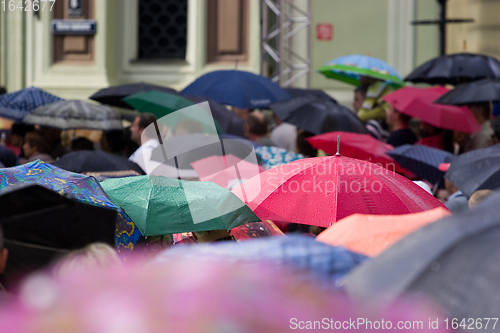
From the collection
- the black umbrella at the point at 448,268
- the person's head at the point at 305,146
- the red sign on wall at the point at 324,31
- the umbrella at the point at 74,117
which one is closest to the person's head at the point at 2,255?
the black umbrella at the point at 448,268

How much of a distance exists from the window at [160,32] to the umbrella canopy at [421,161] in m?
7.59

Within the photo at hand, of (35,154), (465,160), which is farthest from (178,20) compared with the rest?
(465,160)

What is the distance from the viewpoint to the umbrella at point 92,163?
15.2 feet

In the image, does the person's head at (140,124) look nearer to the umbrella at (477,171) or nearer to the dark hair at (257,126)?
the dark hair at (257,126)

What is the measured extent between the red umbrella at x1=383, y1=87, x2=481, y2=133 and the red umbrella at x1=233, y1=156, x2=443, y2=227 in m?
3.37

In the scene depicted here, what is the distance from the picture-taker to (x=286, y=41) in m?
12.1

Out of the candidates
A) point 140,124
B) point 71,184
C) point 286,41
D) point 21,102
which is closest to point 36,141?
point 140,124

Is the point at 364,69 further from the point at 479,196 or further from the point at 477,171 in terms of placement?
the point at 479,196

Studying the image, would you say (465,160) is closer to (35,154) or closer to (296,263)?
(296,263)

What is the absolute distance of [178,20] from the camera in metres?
12.4

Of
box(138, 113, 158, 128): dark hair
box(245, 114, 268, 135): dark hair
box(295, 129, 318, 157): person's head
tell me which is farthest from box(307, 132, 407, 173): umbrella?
box(138, 113, 158, 128): dark hair

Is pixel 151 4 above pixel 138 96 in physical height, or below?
above

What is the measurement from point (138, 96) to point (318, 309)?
6.41m

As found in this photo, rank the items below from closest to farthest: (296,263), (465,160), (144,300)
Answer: (144,300), (296,263), (465,160)
